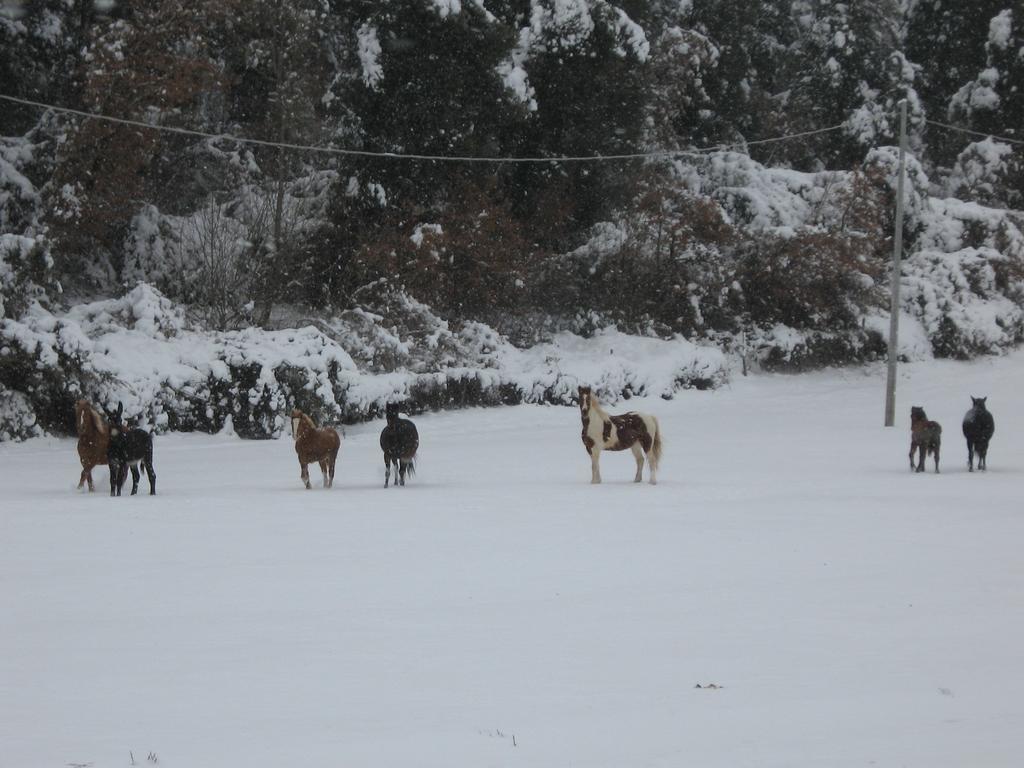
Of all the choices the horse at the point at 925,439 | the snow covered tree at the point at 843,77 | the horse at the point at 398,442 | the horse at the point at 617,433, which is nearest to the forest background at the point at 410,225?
the snow covered tree at the point at 843,77

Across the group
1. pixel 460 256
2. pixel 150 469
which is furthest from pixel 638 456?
pixel 460 256

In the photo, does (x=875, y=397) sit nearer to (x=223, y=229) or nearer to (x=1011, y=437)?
(x=1011, y=437)

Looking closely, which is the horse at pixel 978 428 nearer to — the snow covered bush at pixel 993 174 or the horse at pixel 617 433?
the horse at pixel 617 433

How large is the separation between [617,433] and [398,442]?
2839mm

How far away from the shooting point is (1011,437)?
2253cm

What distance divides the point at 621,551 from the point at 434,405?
628 inches

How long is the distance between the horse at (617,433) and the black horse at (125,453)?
541 centimetres

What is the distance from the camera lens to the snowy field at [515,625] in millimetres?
5434

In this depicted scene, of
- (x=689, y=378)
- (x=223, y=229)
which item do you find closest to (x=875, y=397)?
(x=689, y=378)

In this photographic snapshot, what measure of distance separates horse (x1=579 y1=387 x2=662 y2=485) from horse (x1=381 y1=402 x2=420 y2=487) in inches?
88.5

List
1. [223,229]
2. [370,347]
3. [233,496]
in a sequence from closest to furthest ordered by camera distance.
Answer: [233,496] → [370,347] → [223,229]

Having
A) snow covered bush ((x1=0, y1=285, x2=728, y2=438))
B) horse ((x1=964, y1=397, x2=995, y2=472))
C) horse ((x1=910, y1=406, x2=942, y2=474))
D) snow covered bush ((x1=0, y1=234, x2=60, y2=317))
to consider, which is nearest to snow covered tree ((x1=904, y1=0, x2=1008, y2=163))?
snow covered bush ((x1=0, y1=285, x2=728, y2=438))

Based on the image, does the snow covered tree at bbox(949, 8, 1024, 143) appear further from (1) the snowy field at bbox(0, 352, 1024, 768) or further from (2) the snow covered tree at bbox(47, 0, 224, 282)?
(1) the snowy field at bbox(0, 352, 1024, 768)

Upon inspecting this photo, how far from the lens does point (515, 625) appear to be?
24.7 ft
